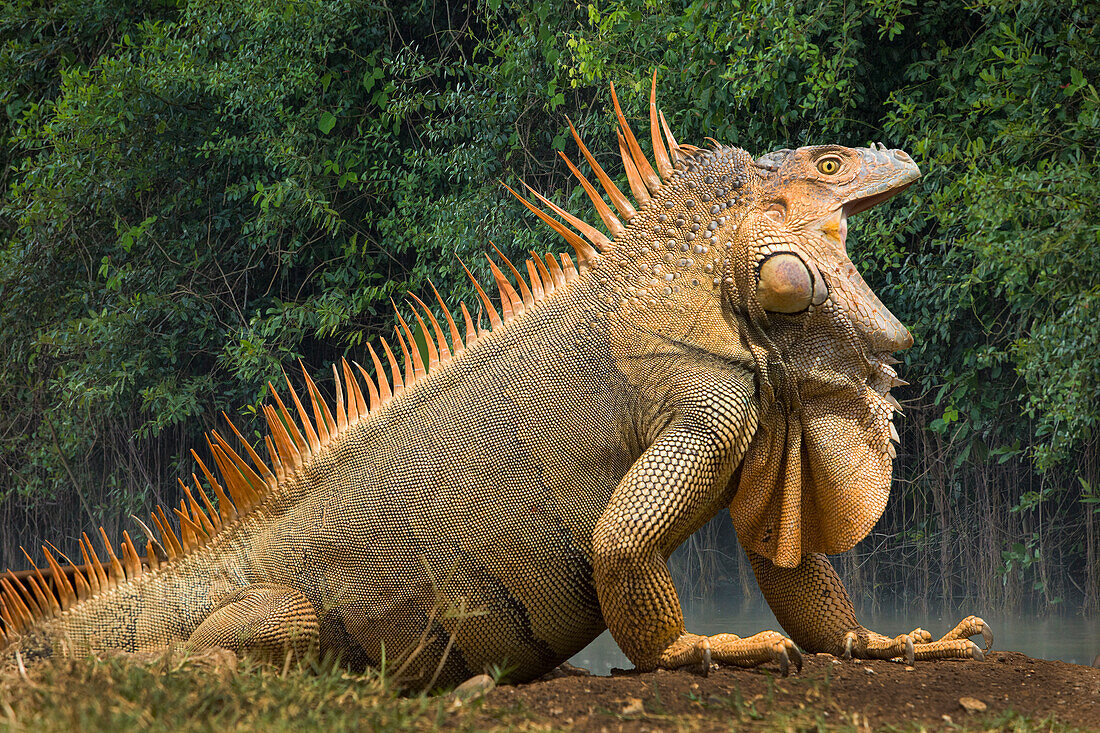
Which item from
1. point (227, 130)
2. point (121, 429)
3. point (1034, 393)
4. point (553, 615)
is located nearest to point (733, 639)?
point (553, 615)

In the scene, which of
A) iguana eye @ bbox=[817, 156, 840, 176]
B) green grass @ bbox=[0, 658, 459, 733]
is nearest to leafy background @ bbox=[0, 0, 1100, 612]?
iguana eye @ bbox=[817, 156, 840, 176]

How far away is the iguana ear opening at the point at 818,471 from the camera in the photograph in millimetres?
3299

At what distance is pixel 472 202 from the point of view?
887 centimetres

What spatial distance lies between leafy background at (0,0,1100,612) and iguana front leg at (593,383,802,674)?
368cm

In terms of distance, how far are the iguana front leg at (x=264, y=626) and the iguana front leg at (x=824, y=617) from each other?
1660mm

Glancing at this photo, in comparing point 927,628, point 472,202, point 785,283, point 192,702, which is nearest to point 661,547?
point 785,283

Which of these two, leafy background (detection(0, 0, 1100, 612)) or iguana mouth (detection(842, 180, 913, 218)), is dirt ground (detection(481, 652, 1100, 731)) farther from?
leafy background (detection(0, 0, 1100, 612))

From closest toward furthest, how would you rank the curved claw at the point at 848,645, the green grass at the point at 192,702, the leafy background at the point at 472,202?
the green grass at the point at 192,702 < the curved claw at the point at 848,645 < the leafy background at the point at 472,202

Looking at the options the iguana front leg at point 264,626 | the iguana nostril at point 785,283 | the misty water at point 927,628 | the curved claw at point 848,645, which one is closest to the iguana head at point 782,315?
the iguana nostril at point 785,283

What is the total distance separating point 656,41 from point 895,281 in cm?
277

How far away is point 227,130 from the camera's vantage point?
1092 cm

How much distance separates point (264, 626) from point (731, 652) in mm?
1517

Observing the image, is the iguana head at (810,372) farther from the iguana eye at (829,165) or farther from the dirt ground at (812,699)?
the dirt ground at (812,699)

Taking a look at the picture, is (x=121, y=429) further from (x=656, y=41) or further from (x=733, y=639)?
(x=733, y=639)
